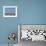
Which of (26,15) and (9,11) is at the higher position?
(9,11)

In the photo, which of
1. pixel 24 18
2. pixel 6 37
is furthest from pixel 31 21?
pixel 6 37

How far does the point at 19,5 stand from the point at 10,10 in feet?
1.21

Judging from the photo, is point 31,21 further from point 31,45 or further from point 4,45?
point 4,45

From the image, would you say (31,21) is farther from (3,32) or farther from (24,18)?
(3,32)

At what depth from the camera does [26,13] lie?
4.66 m

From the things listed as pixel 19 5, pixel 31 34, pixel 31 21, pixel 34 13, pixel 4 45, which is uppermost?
A: pixel 19 5

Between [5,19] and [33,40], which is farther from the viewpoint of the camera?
[5,19]

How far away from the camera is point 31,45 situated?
13.6 feet

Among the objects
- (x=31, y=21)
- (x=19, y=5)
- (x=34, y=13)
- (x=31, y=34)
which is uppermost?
(x=19, y=5)

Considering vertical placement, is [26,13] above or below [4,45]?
above

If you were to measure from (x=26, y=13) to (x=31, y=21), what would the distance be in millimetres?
339

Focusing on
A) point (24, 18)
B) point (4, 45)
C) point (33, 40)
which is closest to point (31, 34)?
point (33, 40)

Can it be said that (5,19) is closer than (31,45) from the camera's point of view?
No

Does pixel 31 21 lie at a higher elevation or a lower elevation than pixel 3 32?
higher
